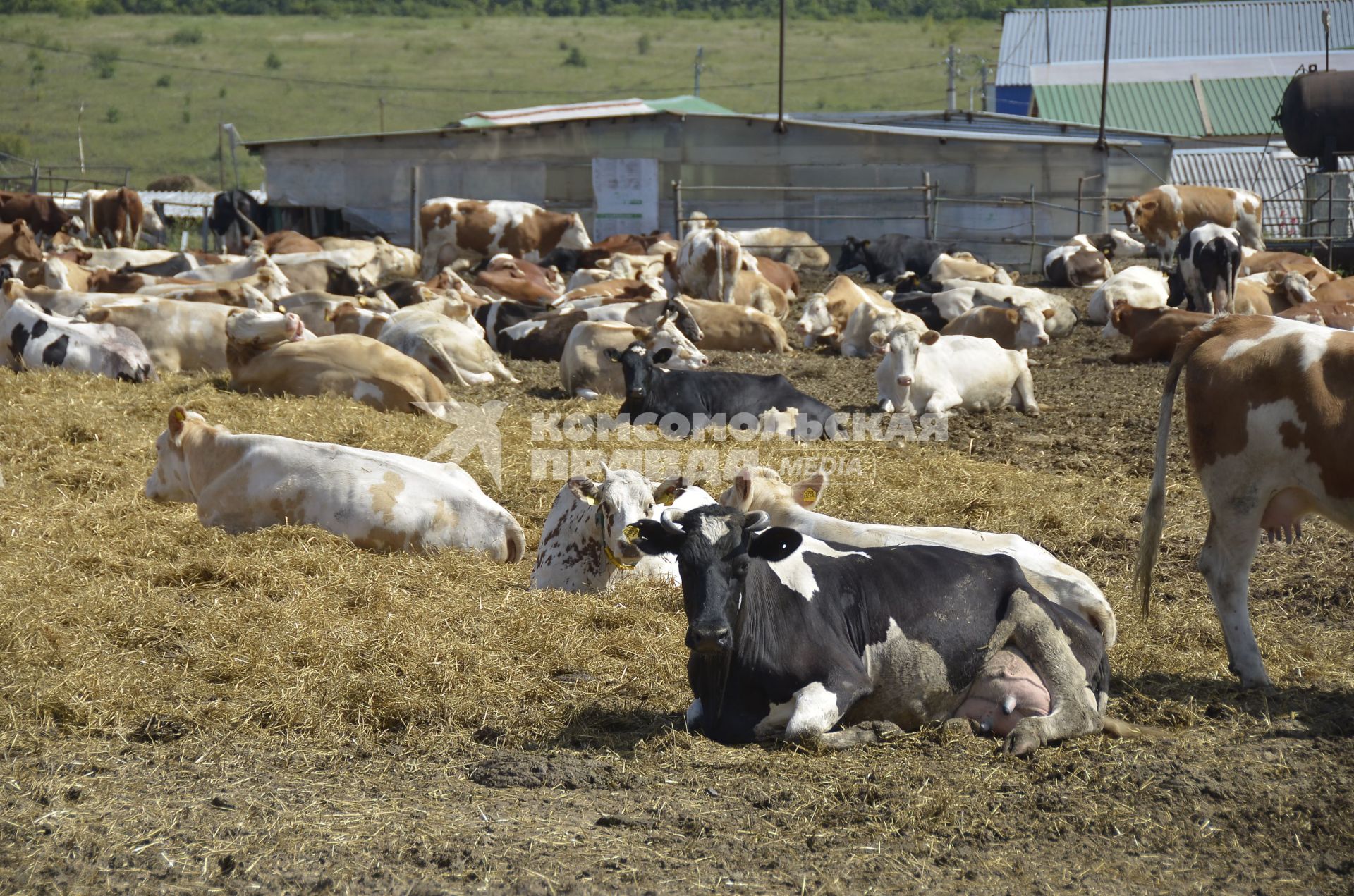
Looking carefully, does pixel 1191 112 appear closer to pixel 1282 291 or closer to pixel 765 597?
pixel 1282 291

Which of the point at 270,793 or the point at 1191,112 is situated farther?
the point at 1191,112

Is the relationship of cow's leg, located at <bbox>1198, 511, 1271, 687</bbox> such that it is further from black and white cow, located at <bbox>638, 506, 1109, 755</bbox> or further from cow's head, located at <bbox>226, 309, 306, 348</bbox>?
cow's head, located at <bbox>226, 309, 306, 348</bbox>

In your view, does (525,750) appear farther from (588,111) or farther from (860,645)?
(588,111)

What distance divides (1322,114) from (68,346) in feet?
86.7

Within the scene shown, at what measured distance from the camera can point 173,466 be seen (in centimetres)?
840

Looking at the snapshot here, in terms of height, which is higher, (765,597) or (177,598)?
(765,597)

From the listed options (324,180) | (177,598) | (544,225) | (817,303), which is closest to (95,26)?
(324,180)

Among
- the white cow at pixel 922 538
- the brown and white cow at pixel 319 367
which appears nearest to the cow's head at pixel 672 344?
the brown and white cow at pixel 319 367

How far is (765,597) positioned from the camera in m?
5.43

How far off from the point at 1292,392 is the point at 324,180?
28.6 metres

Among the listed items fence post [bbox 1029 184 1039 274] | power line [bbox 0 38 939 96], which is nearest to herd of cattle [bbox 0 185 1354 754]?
fence post [bbox 1029 184 1039 274]

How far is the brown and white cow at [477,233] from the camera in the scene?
85.7 feet

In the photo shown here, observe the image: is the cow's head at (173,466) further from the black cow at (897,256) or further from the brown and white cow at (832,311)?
the black cow at (897,256)

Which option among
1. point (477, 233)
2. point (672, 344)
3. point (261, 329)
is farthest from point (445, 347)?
point (477, 233)
